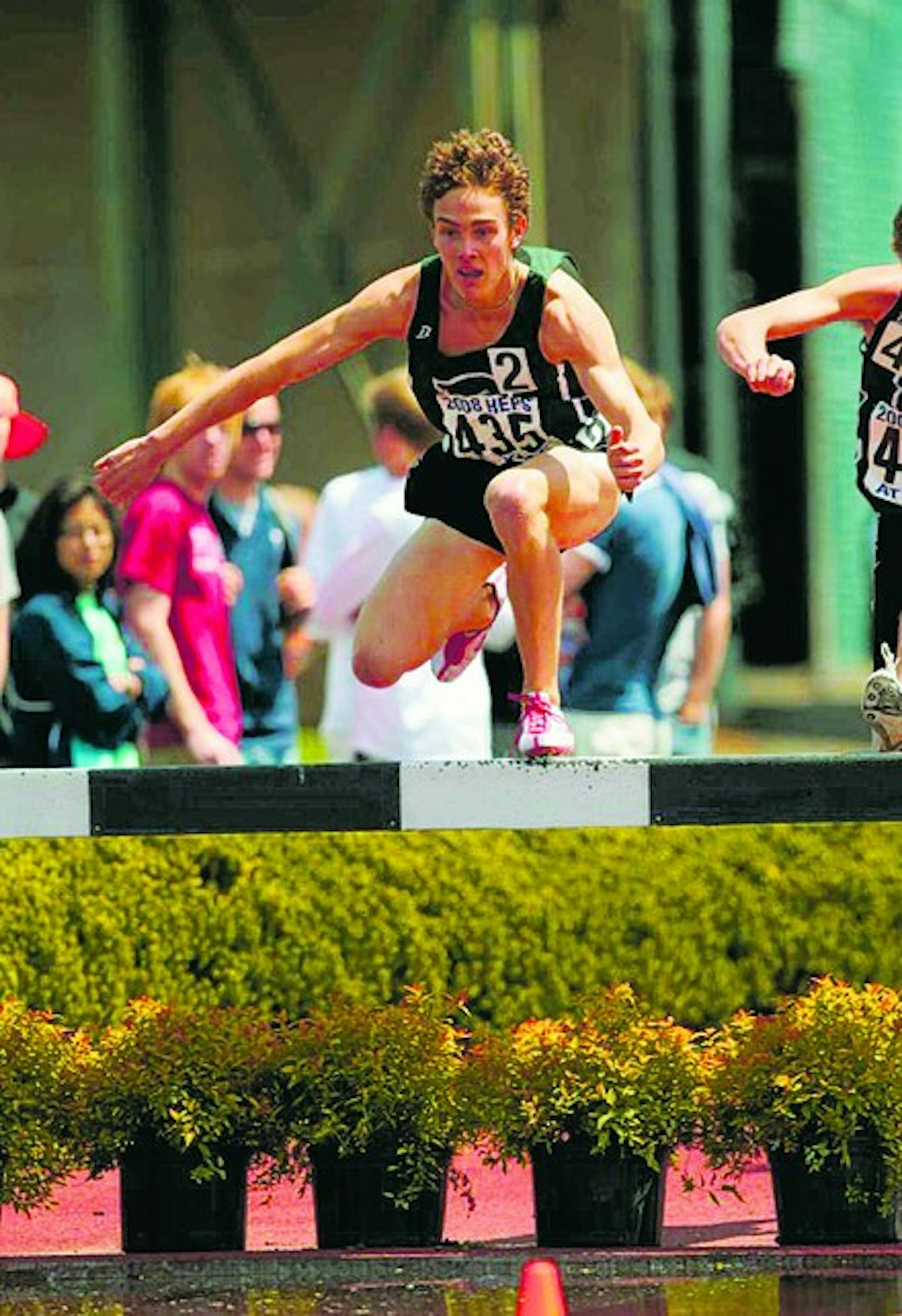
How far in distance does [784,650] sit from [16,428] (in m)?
6.69

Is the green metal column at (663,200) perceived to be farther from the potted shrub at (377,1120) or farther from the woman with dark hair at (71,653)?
the potted shrub at (377,1120)

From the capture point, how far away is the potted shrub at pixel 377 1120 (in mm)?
9266

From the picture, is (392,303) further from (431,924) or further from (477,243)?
(431,924)

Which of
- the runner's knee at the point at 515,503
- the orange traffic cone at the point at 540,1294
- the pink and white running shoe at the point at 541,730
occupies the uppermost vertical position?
the runner's knee at the point at 515,503

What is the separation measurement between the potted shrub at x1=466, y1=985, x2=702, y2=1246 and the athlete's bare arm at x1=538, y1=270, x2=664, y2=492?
1.45 metres

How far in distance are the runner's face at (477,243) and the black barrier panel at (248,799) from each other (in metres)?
1.08

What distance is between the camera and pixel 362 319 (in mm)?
9125

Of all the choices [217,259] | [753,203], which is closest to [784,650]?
[753,203]

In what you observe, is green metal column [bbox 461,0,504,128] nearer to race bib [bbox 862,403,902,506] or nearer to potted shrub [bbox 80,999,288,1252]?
race bib [bbox 862,403,902,506]

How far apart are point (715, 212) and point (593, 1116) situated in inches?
285

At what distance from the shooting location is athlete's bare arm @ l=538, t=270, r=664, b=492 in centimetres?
872

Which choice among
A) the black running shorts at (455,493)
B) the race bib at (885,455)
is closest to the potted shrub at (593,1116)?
the black running shorts at (455,493)

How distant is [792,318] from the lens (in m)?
9.07

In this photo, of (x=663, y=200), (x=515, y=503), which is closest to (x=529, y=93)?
(x=663, y=200)
